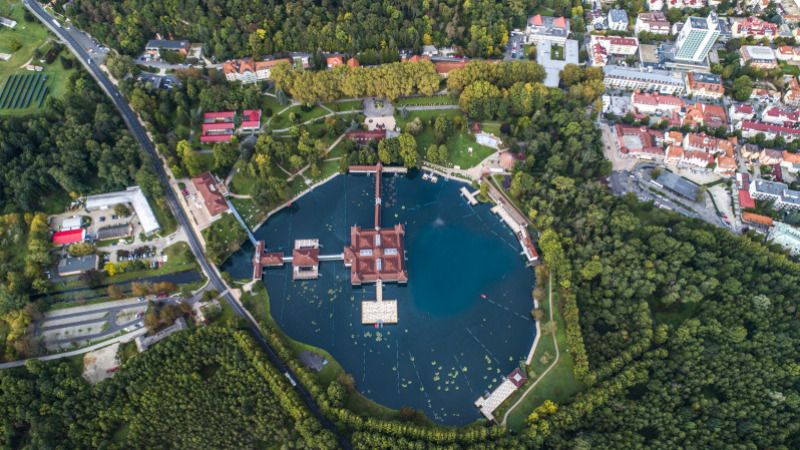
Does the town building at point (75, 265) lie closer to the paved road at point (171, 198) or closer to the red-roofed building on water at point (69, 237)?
the red-roofed building on water at point (69, 237)

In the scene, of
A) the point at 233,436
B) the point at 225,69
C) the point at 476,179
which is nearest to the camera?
the point at 233,436

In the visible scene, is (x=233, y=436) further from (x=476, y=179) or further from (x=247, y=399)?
(x=476, y=179)

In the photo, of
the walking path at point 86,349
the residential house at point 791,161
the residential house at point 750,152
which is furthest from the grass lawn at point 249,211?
the residential house at point 791,161

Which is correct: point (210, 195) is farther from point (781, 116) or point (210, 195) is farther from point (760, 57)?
point (760, 57)

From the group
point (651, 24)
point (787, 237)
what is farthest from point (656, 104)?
point (787, 237)

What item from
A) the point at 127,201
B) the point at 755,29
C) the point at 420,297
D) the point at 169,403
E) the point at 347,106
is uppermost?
the point at 755,29

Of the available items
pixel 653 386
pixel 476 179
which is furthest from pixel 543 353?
pixel 476 179
